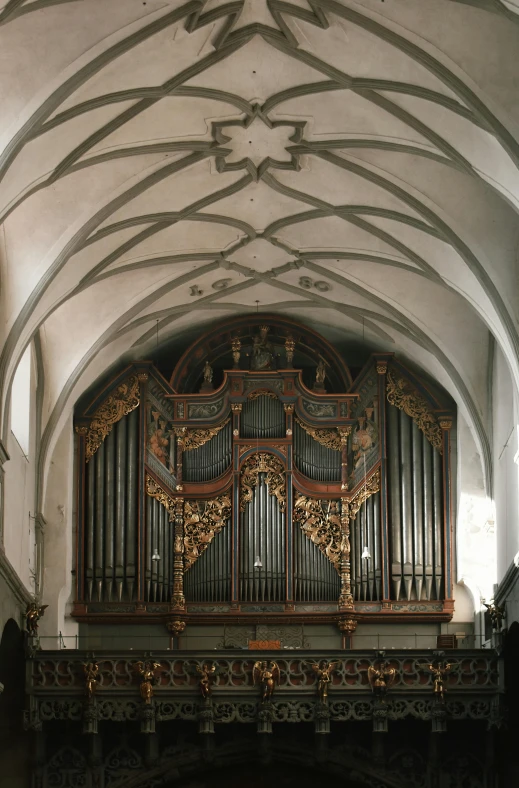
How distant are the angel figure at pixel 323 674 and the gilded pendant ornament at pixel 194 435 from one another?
6.55 meters

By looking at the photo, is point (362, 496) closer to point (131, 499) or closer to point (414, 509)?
point (414, 509)

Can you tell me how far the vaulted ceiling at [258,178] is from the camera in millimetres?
22781

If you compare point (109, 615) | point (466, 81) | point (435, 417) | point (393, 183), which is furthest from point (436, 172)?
point (109, 615)

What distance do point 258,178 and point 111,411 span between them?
7954 mm

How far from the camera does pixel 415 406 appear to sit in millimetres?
34312

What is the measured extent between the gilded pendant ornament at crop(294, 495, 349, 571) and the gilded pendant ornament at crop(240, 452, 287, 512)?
0.43 meters

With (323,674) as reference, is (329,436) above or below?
above

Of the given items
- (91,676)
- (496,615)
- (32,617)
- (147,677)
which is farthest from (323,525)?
(32,617)

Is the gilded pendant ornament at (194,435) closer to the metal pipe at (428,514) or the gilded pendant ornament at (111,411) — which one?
the gilded pendant ornament at (111,411)

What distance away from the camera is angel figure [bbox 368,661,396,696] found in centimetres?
2919

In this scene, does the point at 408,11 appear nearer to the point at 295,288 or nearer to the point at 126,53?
the point at 126,53

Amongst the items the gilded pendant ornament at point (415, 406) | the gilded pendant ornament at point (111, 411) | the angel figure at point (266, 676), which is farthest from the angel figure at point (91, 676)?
the gilded pendant ornament at point (415, 406)

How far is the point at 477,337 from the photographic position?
1257 inches

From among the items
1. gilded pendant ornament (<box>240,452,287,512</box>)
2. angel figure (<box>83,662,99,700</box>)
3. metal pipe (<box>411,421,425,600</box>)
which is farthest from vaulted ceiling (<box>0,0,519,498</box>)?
angel figure (<box>83,662,99,700</box>)
